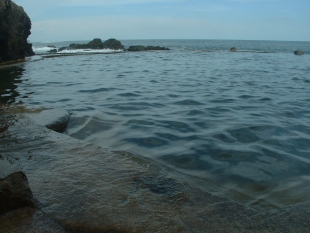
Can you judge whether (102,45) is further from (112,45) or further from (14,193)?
(14,193)

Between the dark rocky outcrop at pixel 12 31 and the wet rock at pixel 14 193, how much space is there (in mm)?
18693

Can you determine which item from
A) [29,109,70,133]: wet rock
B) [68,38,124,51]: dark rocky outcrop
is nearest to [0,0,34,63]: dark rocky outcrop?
[29,109,70,133]: wet rock

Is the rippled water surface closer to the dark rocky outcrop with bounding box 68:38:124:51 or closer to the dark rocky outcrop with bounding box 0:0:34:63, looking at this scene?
the dark rocky outcrop with bounding box 0:0:34:63

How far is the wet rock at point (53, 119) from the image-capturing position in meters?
5.16

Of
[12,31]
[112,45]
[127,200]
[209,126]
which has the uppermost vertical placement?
[12,31]

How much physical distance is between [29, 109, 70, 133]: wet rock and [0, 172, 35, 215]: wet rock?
2694mm

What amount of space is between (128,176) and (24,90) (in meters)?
7.37

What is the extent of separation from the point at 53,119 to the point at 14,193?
312cm

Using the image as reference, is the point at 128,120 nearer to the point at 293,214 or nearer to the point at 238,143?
the point at 238,143

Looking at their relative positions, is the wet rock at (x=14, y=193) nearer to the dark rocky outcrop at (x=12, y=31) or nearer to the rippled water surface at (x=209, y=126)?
the rippled water surface at (x=209, y=126)

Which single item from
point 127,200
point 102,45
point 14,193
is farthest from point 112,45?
point 14,193

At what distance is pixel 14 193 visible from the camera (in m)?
2.40

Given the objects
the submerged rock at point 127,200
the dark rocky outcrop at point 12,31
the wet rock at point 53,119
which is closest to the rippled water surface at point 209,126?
the wet rock at point 53,119

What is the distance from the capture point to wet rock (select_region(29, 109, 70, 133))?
→ 516 cm
